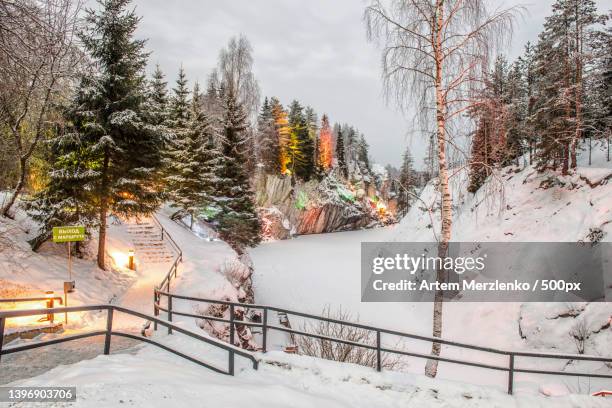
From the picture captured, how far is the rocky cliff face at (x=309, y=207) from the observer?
44312mm

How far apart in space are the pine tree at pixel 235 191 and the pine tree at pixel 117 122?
10874 millimetres

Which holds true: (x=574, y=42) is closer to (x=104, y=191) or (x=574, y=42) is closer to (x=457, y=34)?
(x=457, y=34)

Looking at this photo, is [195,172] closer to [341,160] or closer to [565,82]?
[565,82]

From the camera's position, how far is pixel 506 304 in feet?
50.4

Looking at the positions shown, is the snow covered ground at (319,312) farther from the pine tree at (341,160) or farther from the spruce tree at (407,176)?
the spruce tree at (407,176)

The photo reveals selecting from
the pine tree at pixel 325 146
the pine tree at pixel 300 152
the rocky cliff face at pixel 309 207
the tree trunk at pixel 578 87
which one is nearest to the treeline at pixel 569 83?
the tree trunk at pixel 578 87

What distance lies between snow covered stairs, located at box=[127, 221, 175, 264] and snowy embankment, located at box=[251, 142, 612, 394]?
6909mm

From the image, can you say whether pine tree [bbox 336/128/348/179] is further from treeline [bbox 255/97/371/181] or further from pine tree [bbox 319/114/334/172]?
pine tree [bbox 319/114/334/172]

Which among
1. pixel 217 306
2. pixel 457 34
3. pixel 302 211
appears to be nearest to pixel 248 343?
pixel 217 306

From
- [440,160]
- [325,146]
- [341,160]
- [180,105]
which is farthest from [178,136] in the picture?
[325,146]

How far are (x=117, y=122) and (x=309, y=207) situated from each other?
37.7 m

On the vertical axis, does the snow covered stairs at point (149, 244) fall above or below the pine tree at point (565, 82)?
below

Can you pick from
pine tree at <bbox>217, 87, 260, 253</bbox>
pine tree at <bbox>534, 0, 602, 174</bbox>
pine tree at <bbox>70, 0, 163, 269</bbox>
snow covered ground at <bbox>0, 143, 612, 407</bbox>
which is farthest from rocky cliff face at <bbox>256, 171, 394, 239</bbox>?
pine tree at <bbox>534, 0, 602, 174</bbox>

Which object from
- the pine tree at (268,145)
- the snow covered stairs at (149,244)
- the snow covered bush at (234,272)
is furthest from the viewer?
the pine tree at (268,145)
